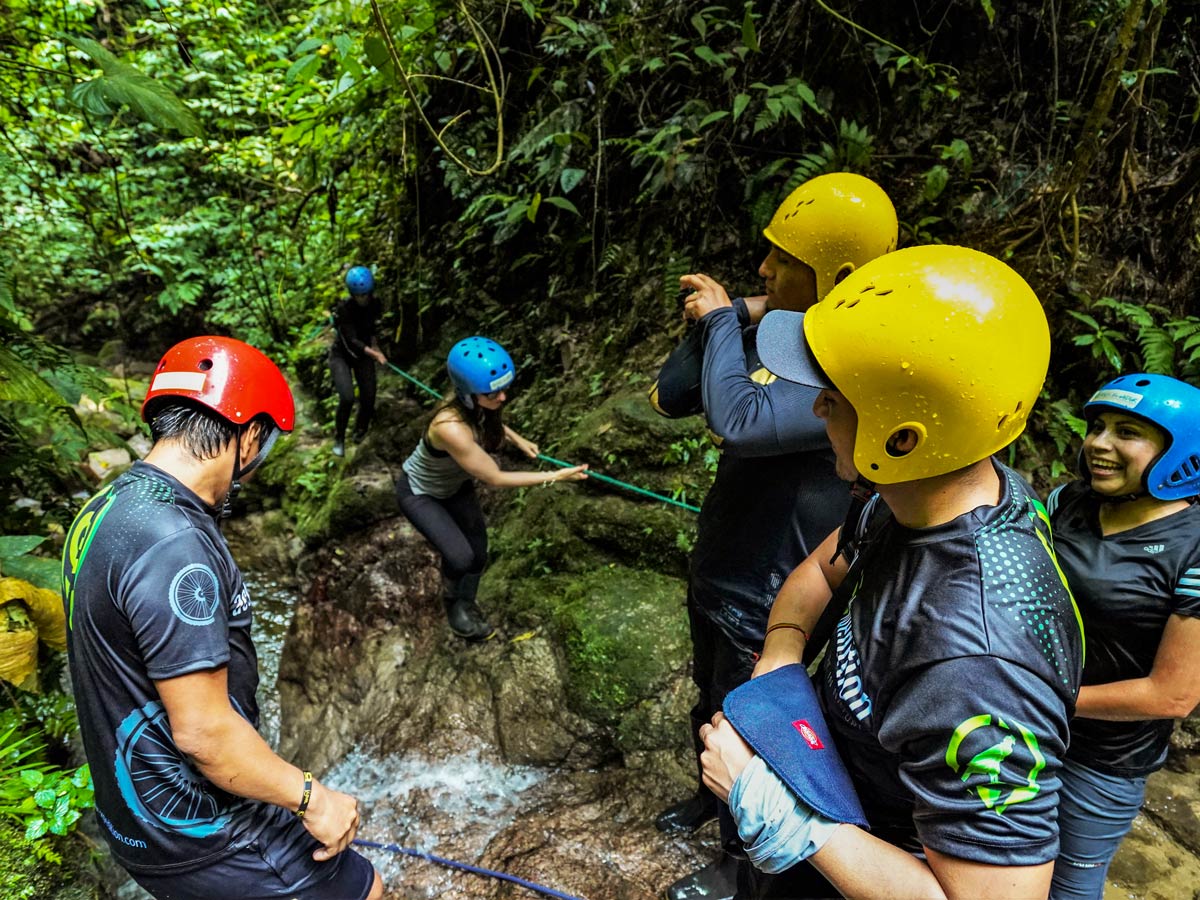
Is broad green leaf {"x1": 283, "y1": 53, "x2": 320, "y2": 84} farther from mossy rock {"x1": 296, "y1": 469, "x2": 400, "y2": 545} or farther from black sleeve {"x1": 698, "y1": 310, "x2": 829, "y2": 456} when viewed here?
black sleeve {"x1": 698, "y1": 310, "x2": 829, "y2": 456}

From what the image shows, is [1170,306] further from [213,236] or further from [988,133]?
[213,236]

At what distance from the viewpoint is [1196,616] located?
1.78 metres

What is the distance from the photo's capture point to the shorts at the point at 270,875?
192cm

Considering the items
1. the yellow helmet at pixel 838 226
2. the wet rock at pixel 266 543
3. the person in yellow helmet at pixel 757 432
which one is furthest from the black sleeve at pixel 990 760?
the wet rock at pixel 266 543

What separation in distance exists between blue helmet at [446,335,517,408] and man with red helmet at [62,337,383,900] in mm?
1979

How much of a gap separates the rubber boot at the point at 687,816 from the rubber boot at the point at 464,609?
2112 millimetres

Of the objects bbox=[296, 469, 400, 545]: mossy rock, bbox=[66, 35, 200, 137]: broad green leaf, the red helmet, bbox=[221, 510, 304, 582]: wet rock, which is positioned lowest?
bbox=[221, 510, 304, 582]: wet rock

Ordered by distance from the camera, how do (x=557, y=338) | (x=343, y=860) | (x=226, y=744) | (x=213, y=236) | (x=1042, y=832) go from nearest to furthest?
(x=1042, y=832), (x=226, y=744), (x=343, y=860), (x=557, y=338), (x=213, y=236)

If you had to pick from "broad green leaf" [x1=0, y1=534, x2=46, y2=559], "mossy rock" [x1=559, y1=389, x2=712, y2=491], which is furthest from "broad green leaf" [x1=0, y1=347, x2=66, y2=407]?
"mossy rock" [x1=559, y1=389, x2=712, y2=491]

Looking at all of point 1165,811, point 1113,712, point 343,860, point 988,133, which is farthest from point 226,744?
point 988,133

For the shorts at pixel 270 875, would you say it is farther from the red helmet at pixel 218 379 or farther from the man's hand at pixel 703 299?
the man's hand at pixel 703 299

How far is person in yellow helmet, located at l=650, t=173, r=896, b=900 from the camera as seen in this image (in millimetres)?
2031

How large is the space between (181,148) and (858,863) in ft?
42.8

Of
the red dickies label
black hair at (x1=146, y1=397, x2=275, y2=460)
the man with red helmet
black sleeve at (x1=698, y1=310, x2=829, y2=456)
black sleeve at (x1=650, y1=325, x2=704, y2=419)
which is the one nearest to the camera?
the red dickies label
